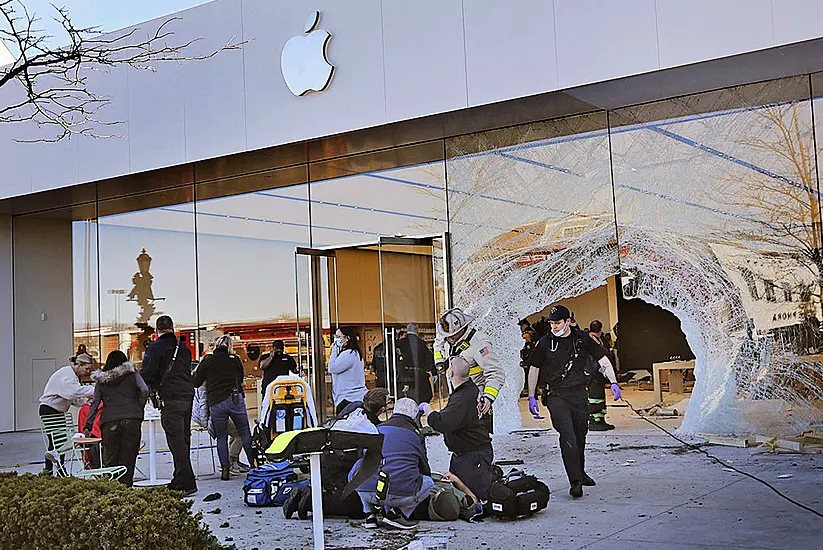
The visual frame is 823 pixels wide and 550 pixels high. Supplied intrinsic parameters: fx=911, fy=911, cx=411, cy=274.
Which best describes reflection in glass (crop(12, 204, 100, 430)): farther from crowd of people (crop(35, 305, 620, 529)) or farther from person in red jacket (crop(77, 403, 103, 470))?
person in red jacket (crop(77, 403, 103, 470))

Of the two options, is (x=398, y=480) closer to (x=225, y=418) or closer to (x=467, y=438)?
(x=467, y=438)

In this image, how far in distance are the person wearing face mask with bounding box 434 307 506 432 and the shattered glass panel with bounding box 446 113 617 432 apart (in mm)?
155

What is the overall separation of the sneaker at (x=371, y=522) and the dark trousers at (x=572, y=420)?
7.20 feet

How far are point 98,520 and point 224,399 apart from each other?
18.0 feet

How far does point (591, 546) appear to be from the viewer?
6.76 metres

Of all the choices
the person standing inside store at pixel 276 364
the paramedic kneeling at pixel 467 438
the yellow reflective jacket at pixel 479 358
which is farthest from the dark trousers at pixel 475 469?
the person standing inside store at pixel 276 364

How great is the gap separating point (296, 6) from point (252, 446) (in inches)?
202

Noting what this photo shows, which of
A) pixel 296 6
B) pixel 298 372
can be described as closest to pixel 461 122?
pixel 296 6

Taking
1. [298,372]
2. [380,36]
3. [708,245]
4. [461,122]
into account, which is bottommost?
[298,372]

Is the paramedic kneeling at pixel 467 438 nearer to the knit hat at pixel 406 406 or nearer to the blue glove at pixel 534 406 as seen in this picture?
the blue glove at pixel 534 406

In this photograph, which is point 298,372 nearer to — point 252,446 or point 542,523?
point 252,446

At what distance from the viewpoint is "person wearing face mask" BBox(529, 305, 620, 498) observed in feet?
29.4

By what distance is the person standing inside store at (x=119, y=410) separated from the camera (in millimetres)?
9406

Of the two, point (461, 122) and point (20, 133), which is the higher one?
point (20, 133)
